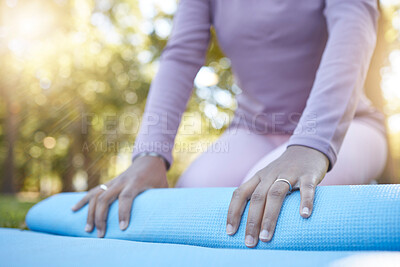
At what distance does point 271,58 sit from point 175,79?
0.47 m

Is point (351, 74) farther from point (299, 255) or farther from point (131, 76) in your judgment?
point (131, 76)

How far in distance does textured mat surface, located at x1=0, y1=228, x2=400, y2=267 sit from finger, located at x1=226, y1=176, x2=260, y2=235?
0.38ft

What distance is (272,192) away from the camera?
33.6 inches

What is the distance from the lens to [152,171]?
137cm

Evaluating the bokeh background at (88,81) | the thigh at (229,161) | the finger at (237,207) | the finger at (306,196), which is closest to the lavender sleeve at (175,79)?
the thigh at (229,161)

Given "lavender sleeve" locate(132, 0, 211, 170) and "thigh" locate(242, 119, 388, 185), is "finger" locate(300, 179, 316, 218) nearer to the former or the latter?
"thigh" locate(242, 119, 388, 185)

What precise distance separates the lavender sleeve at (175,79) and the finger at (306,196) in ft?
2.33

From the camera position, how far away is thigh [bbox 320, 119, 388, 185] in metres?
1.30

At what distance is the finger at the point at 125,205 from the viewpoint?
1.14 meters

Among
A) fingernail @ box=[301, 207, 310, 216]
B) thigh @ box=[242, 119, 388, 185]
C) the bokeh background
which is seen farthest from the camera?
the bokeh background

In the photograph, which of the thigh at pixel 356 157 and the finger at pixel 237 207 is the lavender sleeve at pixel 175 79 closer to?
the thigh at pixel 356 157

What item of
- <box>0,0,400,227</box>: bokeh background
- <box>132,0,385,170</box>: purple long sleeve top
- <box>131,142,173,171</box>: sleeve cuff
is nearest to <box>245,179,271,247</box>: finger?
<box>132,0,385,170</box>: purple long sleeve top

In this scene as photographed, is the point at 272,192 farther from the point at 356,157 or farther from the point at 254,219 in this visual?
the point at 356,157

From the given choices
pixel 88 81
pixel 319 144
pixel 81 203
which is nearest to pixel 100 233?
pixel 81 203
